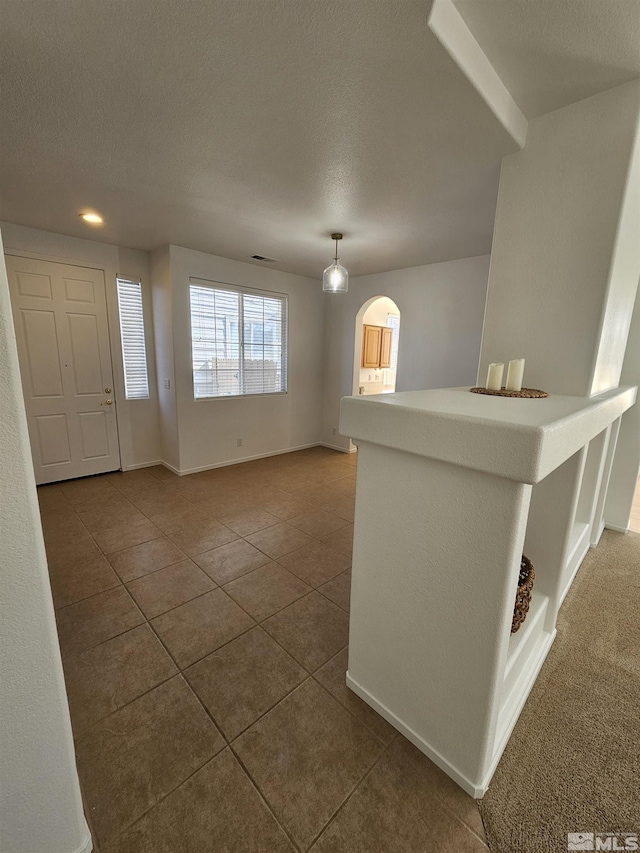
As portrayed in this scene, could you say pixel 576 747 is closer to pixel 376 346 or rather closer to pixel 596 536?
pixel 596 536

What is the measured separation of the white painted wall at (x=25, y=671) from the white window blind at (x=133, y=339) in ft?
12.0

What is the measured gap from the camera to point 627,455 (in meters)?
2.85

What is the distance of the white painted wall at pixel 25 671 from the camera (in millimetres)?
749

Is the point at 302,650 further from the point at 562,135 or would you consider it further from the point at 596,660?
the point at 562,135

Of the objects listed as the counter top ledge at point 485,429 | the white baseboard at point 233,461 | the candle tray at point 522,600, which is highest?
the counter top ledge at point 485,429

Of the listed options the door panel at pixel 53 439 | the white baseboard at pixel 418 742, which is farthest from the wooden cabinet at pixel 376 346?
the white baseboard at pixel 418 742

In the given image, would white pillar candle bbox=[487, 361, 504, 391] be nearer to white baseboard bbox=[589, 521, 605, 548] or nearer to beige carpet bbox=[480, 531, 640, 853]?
beige carpet bbox=[480, 531, 640, 853]

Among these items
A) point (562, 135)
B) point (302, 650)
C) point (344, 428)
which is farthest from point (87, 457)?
point (562, 135)

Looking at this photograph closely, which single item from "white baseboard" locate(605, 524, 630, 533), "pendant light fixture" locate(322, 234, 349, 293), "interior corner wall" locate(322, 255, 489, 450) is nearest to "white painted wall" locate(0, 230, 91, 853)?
"pendant light fixture" locate(322, 234, 349, 293)

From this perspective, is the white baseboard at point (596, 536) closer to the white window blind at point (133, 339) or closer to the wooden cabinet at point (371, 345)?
the wooden cabinet at point (371, 345)

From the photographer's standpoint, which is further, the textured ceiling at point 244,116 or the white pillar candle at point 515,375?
the white pillar candle at point 515,375

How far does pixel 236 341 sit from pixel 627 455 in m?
A: 4.05

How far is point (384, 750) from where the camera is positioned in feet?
4.27

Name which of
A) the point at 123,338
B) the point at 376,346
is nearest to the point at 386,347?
the point at 376,346
